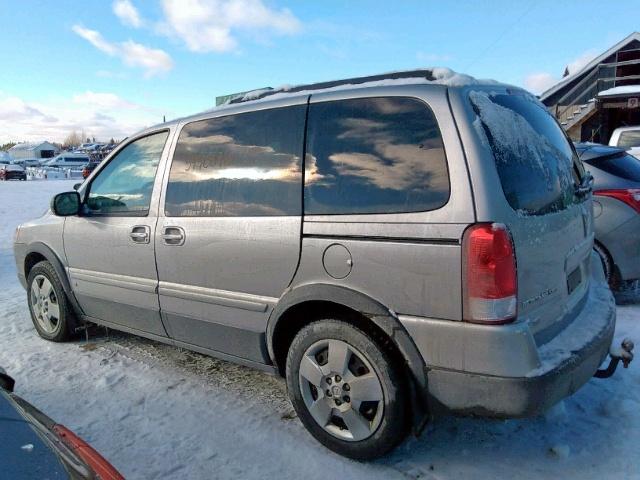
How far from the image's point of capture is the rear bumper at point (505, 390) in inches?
86.3

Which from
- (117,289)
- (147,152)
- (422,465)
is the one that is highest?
(147,152)

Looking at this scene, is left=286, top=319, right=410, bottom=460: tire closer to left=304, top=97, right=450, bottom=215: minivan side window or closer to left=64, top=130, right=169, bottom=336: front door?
left=304, top=97, right=450, bottom=215: minivan side window

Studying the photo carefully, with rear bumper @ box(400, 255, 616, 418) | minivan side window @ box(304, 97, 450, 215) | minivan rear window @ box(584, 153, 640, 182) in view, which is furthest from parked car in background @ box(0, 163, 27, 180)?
rear bumper @ box(400, 255, 616, 418)

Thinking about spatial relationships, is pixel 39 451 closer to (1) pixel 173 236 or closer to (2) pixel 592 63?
(1) pixel 173 236

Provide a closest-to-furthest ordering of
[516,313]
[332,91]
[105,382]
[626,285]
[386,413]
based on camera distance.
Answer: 1. [516,313]
2. [386,413]
3. [332,91]
4. [105,382]
5. [626,285]

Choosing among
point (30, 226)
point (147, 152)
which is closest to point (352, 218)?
point (147, 152)

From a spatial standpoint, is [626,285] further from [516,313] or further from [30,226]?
[30,226]

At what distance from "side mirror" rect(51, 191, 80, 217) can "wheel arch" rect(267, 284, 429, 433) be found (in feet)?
6.74

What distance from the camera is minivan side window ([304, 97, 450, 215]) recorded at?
2.35m

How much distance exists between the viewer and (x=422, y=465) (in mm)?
2615

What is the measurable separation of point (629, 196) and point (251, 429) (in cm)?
397

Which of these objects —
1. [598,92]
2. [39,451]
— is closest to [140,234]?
[39,451]

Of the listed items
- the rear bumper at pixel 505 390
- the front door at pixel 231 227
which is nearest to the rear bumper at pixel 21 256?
the front door at pixel 231 227

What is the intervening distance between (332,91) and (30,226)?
329 cm
